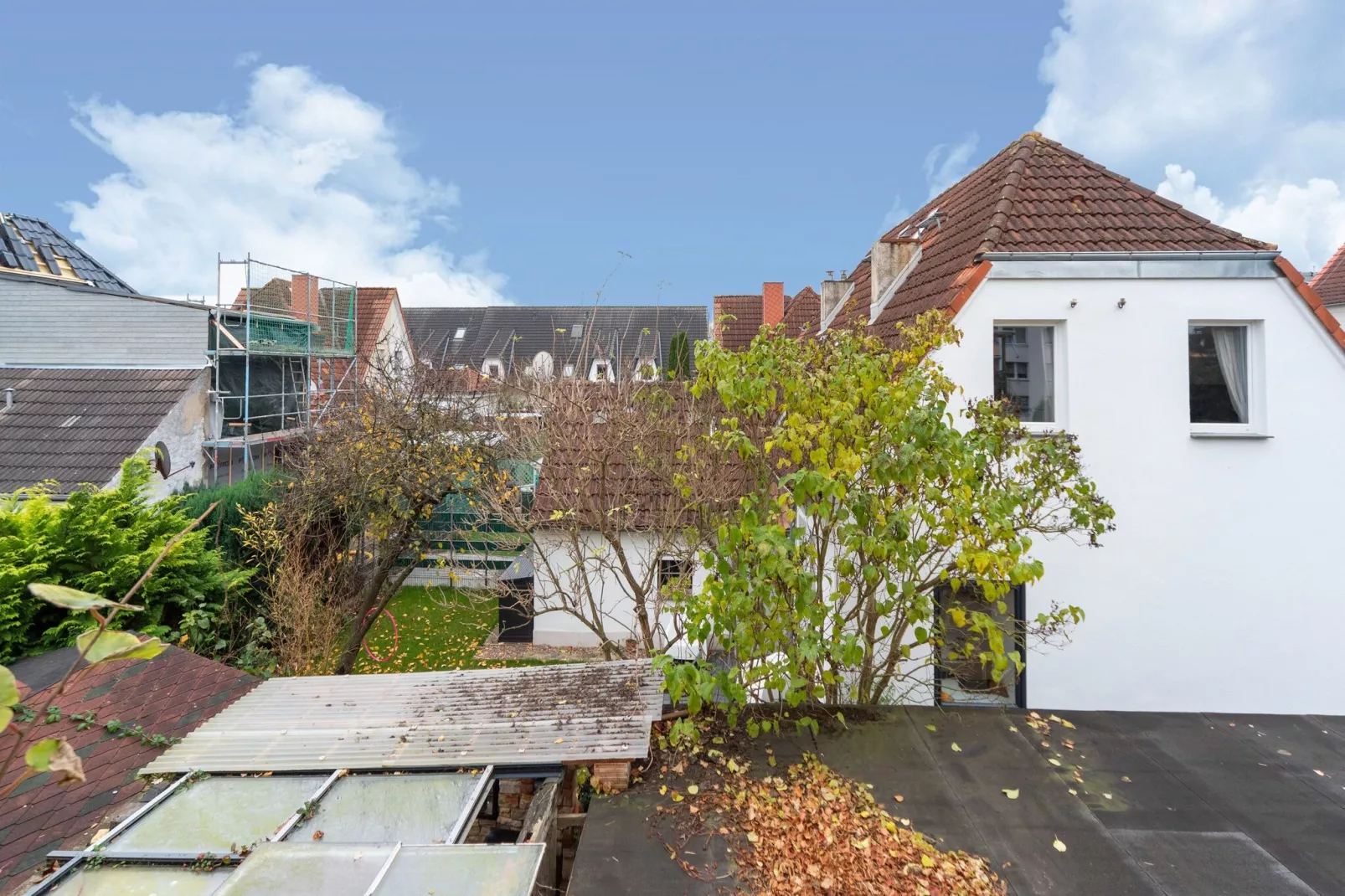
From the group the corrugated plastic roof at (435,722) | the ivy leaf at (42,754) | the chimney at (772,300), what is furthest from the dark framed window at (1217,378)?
the chimney at (772,300)

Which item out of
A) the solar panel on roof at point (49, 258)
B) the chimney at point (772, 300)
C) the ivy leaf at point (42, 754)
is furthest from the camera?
the chimney at point (772, 300)

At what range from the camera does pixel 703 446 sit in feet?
26.3

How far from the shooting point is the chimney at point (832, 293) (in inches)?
570

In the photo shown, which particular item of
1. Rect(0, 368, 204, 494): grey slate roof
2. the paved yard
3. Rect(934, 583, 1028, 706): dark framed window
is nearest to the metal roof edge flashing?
Rect(934, 583, 1028, 706): dark framed window

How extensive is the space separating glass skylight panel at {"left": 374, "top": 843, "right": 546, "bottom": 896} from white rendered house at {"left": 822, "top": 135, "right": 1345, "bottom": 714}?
6311 millimetres

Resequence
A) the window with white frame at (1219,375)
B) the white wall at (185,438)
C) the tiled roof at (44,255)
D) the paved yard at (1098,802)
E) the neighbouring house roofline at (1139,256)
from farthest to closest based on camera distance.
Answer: the tiled roof at (44,255) < the white wall at (185,438) < the window with white frame at (1219,375) < the neighbouring house roofline at (1139,256) < the paved yard at (1098,802)

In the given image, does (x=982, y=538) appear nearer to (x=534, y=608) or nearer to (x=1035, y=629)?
(x=1035, y=629)

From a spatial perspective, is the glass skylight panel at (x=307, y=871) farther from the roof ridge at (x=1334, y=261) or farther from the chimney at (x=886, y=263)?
the roof ridge at (x=1334, y=261)

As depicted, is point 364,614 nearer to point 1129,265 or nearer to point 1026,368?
point 1026,368

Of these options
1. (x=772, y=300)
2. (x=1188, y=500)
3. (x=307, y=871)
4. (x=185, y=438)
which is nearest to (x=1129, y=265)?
(x=1188, y=500)

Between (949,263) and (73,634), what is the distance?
1085 cm

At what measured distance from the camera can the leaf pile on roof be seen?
415 centimetres

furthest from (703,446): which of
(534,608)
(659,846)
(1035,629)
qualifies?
(534,608)

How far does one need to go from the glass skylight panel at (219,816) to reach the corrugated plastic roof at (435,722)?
154 mm
